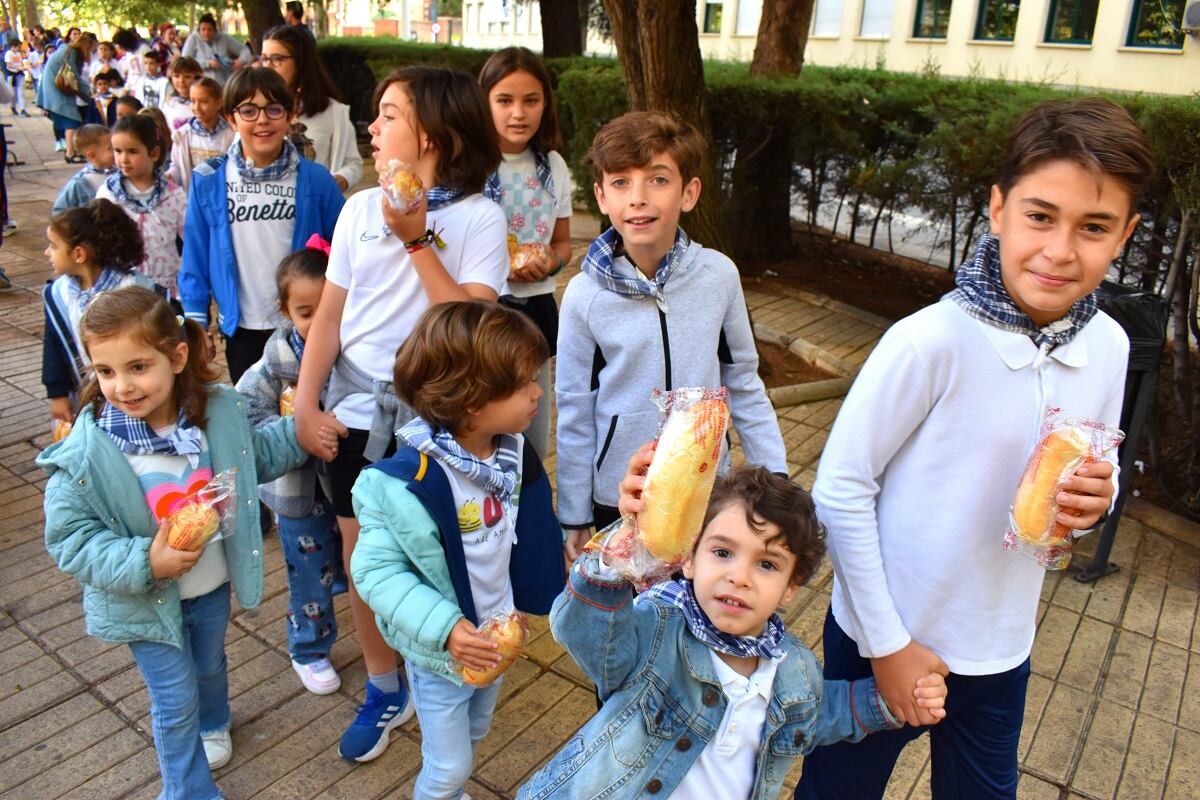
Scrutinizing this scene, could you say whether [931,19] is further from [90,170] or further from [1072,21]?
[90,170]

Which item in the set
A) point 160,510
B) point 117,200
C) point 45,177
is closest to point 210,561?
point 160,510

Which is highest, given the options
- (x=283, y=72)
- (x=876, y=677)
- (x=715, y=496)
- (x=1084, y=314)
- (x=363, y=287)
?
(x=283, y=72)

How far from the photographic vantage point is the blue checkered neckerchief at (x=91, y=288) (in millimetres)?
3596

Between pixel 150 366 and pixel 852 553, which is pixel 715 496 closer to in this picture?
pixel 852 553

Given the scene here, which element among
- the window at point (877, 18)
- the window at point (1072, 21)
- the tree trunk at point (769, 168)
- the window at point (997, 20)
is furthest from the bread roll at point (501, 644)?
the window at point (877, 18)

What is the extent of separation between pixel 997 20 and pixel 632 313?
103ft

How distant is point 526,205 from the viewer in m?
3.76

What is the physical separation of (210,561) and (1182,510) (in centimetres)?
476

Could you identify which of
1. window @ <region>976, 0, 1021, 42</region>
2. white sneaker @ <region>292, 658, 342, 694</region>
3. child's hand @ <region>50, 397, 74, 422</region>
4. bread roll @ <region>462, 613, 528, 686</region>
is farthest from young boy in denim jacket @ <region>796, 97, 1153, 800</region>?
window @ <region>976, 0, 1021, 42</region>

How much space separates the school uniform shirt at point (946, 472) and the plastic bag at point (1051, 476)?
7 centimetres

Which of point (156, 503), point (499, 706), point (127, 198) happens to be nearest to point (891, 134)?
point (127, 198)

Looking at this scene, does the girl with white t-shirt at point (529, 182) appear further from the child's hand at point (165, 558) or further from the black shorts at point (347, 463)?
the child's hand at point (165, 558)

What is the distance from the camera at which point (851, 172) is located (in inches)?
319

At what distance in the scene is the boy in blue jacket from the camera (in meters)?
2.10
